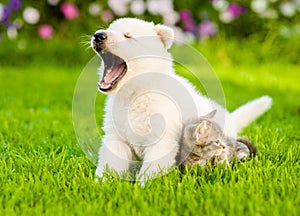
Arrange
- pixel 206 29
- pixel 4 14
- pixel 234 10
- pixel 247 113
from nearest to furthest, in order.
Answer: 1. pixel 247 113
2. pixel 4 14
3. pixel 206 29
4. pixel 234 10

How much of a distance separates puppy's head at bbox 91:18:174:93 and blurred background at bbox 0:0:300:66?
5.17 meters

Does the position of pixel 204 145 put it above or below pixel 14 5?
below

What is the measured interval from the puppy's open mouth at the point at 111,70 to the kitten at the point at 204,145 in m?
0.42

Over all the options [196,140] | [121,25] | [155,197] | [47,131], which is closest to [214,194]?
[155,197]

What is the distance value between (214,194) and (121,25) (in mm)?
979

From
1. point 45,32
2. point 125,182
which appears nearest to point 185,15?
point 45,32

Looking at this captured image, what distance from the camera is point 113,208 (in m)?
2.00

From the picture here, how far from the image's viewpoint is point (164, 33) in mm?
2592

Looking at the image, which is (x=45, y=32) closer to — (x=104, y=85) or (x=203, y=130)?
(x=104, y=85)

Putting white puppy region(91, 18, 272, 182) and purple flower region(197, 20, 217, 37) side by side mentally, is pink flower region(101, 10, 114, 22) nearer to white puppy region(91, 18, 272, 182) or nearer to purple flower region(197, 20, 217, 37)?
purple flower region(197, 20, 217, 37)

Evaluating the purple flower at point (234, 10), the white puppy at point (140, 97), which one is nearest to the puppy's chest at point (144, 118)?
the white puppy at point (140, 97)

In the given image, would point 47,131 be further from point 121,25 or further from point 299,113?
point 299,113

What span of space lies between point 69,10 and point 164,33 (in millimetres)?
5728

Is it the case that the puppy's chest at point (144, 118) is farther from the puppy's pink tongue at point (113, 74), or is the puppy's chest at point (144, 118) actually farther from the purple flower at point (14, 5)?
the purple flower at point (14, 5)
